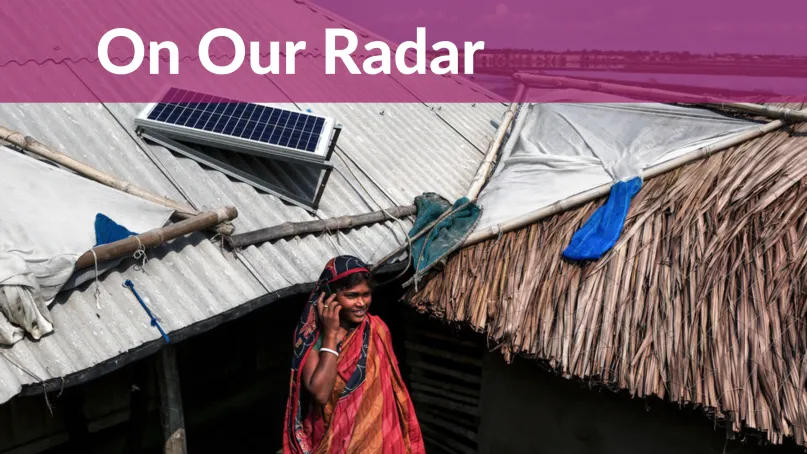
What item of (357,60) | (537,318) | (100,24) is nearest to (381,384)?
(537,318)

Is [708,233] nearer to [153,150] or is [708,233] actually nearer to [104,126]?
[153,150]

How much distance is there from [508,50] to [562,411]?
840 centimetres

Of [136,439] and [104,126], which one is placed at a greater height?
[104,126]

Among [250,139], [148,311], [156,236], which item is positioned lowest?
[148,311]

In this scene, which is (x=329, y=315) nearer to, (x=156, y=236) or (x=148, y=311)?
(x=148, y=311)

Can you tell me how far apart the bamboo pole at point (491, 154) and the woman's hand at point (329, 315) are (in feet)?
8.53

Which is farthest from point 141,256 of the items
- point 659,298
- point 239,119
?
point 659,298

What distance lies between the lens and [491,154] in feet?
23.2

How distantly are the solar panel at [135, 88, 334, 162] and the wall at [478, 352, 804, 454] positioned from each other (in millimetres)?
2229

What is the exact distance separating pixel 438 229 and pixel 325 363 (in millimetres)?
2105

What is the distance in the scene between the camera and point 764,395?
407cm

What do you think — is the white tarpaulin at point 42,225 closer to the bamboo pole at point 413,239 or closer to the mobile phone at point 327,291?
the mobile phone at point 327,291

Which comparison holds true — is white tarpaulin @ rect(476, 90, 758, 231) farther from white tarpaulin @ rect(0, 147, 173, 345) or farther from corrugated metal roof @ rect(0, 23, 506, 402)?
white tarpaulin @ rect(0, 147, 173, 345)

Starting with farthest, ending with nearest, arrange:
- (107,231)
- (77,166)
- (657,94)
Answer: (657,94)
(77,166)
(107,231)
